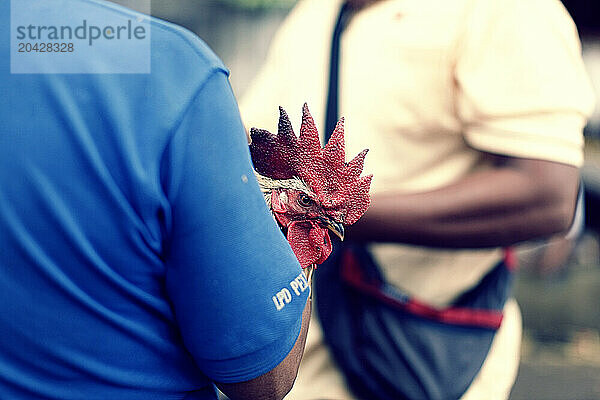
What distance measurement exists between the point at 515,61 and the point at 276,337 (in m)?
0.74

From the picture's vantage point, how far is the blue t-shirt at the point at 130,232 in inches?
28.0

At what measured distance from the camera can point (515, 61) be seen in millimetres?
1248

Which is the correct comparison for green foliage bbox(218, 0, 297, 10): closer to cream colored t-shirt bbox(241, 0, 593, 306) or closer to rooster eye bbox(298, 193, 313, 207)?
cream colored t-shirt bbox(241, 0, 593, 306)

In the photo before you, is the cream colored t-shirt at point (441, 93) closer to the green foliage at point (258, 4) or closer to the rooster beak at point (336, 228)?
the rooster beak at point (336, 228)

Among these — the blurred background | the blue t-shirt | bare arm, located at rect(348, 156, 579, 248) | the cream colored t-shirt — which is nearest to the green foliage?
the blurred background

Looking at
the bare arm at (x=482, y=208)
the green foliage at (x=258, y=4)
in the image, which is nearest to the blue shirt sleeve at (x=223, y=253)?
the bare arm at (x=482, y=208)

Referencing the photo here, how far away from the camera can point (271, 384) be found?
0.83m

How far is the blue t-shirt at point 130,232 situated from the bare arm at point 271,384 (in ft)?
0.07

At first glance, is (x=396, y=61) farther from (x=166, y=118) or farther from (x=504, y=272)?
(x=166, y=118)

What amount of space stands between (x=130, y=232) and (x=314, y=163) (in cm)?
27

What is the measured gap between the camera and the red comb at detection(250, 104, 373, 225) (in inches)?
35.1

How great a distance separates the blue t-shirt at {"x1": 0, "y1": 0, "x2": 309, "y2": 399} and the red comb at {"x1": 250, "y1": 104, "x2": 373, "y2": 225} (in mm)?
129

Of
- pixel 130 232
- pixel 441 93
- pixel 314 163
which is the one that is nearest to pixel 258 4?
pixel 441 93

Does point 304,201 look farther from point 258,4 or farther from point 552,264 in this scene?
point 552,264
